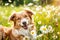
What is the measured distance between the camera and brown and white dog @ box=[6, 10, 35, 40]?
2.13m

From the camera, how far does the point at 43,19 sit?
2.30 m

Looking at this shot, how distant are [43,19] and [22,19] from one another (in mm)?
256

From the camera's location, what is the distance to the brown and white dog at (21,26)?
213 cm

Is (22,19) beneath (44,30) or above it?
above

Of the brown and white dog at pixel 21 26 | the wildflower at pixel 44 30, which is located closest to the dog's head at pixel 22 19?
Answer: the brown and white dog at pixel 21 26

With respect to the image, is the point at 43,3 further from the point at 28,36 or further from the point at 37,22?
the point at 28,36

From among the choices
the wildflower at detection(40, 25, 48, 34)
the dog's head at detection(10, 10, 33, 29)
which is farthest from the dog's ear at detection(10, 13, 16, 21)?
the wildflower at detection(40, 25, 48, 34)

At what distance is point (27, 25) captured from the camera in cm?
216

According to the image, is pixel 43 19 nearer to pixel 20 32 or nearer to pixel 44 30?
pixel 44 30

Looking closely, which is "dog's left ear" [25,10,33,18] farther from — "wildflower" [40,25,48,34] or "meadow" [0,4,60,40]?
"wildflower" [40,25,48,34]

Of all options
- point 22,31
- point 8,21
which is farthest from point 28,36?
point 8,21

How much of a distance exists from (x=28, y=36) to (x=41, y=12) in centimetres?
25

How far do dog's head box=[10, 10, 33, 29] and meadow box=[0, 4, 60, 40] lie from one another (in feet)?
0.17

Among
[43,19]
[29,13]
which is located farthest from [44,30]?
[29,13]
